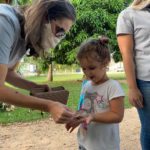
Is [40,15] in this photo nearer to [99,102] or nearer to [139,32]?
[99,102]

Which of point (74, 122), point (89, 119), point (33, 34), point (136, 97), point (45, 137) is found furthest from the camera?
point (45, 137)

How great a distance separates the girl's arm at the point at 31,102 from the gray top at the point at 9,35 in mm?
82

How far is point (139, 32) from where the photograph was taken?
2.87 metres

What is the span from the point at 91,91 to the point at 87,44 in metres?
0.32

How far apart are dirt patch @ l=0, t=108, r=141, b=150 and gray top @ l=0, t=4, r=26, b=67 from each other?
10.2 ft

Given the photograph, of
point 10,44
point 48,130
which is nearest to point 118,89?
point 10,44

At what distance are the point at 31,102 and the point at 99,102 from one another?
2.24 feet

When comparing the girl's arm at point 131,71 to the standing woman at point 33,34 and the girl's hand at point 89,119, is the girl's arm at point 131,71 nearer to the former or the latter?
the girl's hand at point 89,119

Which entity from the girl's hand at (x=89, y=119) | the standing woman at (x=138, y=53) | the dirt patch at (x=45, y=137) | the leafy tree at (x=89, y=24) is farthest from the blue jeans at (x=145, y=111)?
the leafy tree at (x=89, y=24)

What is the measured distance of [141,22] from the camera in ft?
9.40

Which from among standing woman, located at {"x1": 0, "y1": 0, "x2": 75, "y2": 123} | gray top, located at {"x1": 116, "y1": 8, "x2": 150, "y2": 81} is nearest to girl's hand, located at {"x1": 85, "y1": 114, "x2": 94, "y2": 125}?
standing woman, located at {"x1": 0, "y1": 0, "x2": 75, "y2": 123}

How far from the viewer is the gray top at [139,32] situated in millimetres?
2836

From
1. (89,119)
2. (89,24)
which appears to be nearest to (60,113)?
(89,119)

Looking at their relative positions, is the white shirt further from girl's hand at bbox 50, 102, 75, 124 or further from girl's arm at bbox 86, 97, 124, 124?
girl's hand at bbox 50, 102, 75, 124
